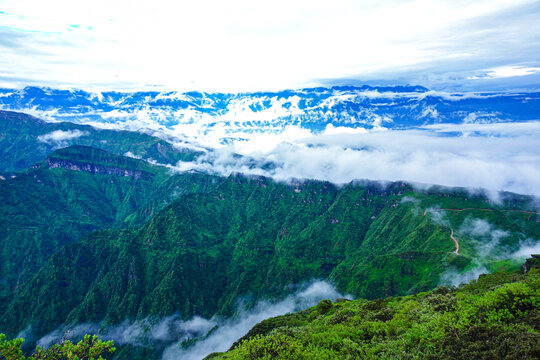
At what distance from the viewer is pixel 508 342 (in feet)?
135

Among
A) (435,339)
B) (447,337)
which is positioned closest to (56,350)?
(435,339)

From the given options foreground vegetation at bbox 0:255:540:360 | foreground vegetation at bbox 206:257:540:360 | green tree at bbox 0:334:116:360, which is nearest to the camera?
green tree at bbox 0:334:116:360

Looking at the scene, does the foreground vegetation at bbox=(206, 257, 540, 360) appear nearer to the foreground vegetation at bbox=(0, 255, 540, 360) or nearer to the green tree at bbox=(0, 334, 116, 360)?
the foreground vegetation at bbox=(0, 255, 540, 360)

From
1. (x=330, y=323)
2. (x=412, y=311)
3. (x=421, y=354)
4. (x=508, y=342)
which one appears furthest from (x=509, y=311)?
(x=330, y=323)

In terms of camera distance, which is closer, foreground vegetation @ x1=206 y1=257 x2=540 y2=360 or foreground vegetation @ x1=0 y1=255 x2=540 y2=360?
foreground vegetation @ x1=0 y1=255 x2=540 y2=360

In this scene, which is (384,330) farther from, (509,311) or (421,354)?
(509,311)

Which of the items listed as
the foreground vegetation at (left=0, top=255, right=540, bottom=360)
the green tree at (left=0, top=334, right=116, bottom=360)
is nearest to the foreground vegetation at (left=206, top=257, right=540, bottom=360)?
the foreground vegetation at (left=0, top=255, right=540, bottom=360)

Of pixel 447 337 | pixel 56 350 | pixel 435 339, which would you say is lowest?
pixel 435 339

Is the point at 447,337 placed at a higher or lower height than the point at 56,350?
lower

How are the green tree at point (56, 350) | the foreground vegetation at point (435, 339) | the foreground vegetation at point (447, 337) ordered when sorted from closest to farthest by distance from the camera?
1. the green tree at point (56, 350)
2. the foreground vegetation at point (435, 339)
3. the foreground vegetation at point (447, 337)

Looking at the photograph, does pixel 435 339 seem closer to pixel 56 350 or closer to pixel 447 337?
pixel 447 337

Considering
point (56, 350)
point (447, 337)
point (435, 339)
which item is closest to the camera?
point (56, 350)

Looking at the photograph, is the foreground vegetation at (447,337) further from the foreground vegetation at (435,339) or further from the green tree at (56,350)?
the green tree at (56,350)

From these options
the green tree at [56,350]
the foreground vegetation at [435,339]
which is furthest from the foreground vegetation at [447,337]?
the green tree at [56,350]
